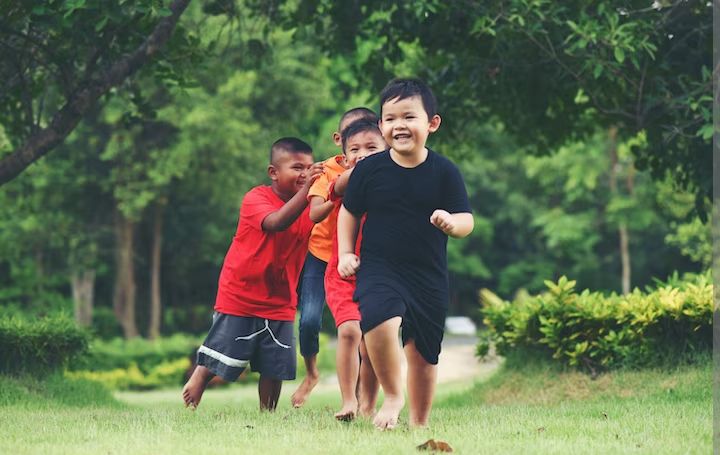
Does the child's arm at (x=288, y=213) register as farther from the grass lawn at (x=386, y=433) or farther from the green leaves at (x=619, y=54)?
the green leaves at (x=619, y=54)

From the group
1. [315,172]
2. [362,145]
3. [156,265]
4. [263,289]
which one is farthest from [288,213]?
[156,265]

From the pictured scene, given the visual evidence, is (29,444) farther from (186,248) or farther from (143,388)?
(186,248)

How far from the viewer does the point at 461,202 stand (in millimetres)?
5320

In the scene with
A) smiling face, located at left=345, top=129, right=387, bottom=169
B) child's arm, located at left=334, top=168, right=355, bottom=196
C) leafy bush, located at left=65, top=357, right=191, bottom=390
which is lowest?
leafy bush, located at left=65, top=357, right=191, bottom=390

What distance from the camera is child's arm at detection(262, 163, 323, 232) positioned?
20.6ft

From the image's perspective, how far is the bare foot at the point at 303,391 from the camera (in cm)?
728

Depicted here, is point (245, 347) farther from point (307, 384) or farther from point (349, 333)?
point (349, 333)

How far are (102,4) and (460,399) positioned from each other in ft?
18.2

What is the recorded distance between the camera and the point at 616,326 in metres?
9.66

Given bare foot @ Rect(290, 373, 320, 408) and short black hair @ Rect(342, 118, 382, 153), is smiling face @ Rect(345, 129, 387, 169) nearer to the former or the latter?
short black hair @ Rect(342, 118, 382, 153)

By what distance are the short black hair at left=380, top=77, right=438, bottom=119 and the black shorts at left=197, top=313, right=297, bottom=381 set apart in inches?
87.3

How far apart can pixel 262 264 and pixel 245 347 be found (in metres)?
0.61

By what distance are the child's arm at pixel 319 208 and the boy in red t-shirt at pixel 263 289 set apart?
690 mm

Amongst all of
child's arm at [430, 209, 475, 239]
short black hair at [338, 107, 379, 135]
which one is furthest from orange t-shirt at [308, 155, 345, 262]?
child's arm at [430, 209, 475, 239]
